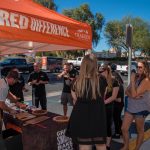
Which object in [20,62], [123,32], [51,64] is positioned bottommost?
[51,64]

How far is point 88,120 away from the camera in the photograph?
3.63 m

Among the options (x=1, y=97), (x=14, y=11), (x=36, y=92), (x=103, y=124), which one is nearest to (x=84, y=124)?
(x=103, y=124)

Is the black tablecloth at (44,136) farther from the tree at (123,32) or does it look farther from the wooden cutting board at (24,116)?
the tree at (123,32)

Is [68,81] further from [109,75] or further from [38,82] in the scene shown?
[109,75]

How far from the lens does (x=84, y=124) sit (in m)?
3.64

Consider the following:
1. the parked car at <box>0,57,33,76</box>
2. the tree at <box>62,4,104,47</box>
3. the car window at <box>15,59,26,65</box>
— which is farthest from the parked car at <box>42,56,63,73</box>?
the tree at <box>62,4,104,47</box>

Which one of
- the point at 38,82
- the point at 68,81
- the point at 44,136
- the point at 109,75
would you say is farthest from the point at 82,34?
the point at 38,82

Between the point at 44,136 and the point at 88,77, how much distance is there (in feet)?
4.48

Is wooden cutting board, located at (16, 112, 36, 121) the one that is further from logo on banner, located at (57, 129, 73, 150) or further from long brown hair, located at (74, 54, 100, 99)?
long brown hair, located at (74, 54, 100, 99)

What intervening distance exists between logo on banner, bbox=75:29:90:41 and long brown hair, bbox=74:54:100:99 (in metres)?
1.28

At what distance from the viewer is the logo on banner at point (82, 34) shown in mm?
4861

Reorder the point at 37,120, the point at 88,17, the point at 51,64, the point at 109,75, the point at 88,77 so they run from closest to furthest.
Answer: the point at 88,77 → the point at 37,120 → the point at 109,75 → the point at 51,64 → the point at 88,17

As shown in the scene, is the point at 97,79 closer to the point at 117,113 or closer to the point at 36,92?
the point at 117,113

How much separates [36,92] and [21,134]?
11.8 feet
